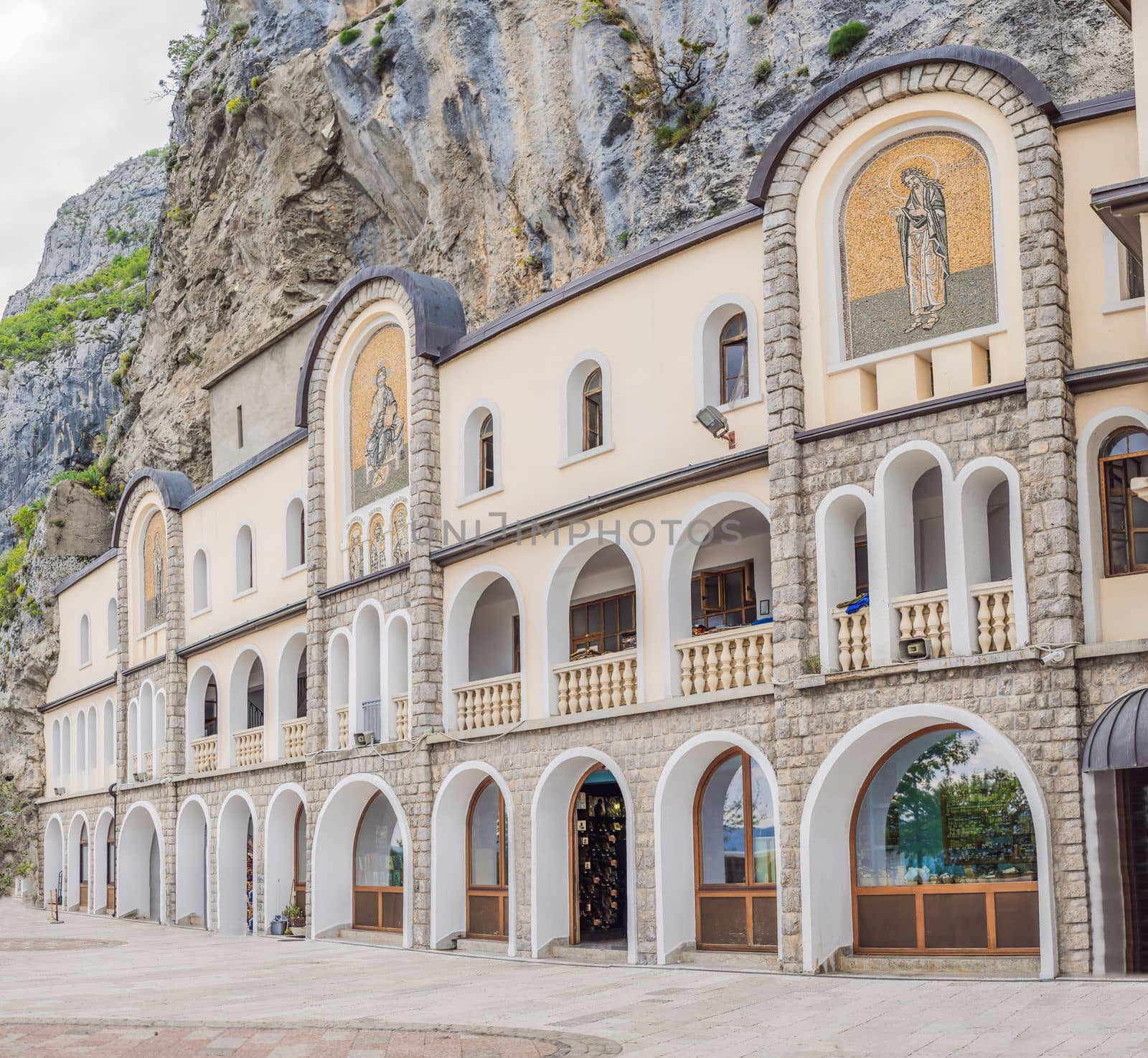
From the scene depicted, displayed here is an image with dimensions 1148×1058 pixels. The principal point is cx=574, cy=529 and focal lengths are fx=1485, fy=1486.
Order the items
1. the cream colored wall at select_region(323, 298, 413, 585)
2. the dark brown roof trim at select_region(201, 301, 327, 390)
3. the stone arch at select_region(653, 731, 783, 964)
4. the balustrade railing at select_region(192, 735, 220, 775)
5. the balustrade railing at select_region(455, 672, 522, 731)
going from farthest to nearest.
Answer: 1. the dark brown roof trim at select_region(201, 301, 327, 390)
2. the balustrade railing at select_region(192, 735, 220, 775)
3. the cream colored wall at select_region(323, 298, 413, 585)
4. the balustrade railing at select_region(455, 672, 522, 731)
5. the stone arch at select_region(653, 731, 783, 964)

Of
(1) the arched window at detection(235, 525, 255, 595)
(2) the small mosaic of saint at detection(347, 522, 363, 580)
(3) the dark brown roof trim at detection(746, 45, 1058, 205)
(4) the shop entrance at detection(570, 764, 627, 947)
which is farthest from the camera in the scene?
(1) the arched window at detection(235, 525, 255, 595)

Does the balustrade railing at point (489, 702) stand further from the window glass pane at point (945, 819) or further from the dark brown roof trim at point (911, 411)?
the dark brown roof trim at point (911, 411)

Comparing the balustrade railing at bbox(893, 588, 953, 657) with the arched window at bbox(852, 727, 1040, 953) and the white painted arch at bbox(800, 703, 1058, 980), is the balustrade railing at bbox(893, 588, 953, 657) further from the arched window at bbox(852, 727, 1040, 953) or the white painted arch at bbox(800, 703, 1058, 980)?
the arched window at bbox(852, 727, 1040, 953)

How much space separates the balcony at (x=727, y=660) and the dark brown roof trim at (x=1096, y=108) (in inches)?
261

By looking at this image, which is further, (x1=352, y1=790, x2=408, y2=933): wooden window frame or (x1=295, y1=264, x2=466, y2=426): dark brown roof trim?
(x1=352, y1=790, x2=408, y2=933): wooden window frame

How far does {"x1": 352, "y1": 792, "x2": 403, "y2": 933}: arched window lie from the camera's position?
25.0m

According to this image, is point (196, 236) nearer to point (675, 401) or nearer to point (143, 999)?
point (675, 401)

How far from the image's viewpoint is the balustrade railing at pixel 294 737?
27.3 meters

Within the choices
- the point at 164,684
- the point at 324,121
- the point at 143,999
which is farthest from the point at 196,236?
the point at 143,999

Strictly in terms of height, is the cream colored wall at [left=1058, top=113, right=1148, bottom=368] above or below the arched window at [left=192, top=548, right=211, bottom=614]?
above

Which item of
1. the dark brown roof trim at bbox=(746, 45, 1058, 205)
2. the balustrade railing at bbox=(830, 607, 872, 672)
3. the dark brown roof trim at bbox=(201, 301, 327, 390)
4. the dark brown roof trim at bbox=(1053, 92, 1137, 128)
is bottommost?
the balustrade railing at bbox=(830, 607, 872, 672)

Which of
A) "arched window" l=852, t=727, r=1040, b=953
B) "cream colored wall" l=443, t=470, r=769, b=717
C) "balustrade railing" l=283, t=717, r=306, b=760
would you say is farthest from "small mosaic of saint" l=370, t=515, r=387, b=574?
"arched window" l=852, t=727, r=1040, b=953

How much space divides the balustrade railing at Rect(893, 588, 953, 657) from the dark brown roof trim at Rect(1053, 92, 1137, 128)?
5.28 meters

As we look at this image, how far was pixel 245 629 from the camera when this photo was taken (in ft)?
96.9
